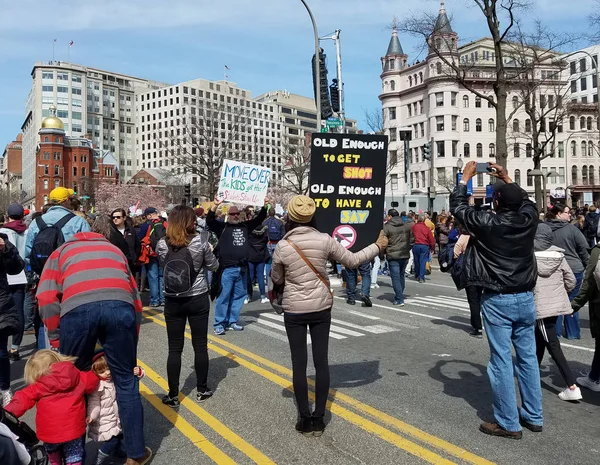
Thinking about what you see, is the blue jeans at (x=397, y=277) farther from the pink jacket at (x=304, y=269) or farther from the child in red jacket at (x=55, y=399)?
the child in red jacket at (x=55, y=399)

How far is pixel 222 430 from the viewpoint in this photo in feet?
15.4

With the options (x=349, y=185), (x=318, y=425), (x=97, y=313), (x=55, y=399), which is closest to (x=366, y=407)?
(x=318, y=425)

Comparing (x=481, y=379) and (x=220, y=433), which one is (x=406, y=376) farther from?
(x=220, y=433)

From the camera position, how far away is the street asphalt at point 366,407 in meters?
4.18

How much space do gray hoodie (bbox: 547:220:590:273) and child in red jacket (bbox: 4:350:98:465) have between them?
6810 millimetres

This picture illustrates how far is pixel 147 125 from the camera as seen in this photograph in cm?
16075

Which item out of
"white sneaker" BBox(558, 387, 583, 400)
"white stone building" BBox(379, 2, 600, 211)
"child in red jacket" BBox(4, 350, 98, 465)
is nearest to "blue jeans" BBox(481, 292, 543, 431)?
"white sneaker" BBox(558, 387, 583, 400)

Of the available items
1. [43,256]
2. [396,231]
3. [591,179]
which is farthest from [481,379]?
[591,179]

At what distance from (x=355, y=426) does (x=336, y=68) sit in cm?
2436

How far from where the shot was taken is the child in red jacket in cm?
350

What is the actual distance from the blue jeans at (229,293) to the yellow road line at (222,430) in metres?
2.55

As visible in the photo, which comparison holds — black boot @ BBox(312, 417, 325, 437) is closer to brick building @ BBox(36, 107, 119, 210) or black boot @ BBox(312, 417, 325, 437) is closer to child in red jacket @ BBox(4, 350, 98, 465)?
child in red jacket @ BBox(4, 350, 98, 465)

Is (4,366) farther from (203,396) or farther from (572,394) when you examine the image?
(572,394)

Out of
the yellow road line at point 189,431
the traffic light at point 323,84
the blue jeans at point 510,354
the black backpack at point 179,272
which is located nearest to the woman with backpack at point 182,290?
the black backpack at point 179,272
